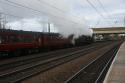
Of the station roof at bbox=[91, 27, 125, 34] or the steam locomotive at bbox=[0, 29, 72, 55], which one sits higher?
the station roof at bbox=[91, 27, 125, 34]

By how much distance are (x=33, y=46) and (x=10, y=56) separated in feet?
18.1

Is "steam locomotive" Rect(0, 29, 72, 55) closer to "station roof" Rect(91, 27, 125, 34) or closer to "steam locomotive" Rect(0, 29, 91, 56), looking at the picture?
"steam locomotive" Rect(0, 29, 91, 56)

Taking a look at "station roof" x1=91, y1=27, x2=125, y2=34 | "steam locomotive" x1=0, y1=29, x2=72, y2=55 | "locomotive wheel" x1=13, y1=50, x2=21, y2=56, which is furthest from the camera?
"station roof" x1=91, y1=27, x2=125, y2=34

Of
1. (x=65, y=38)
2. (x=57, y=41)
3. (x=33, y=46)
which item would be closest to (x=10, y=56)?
(x=33, y=46)

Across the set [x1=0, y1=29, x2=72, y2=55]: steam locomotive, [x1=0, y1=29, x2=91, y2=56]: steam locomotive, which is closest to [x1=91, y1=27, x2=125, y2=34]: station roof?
[x1=0, y1=29, x2=91, y2=56]: steam locomotive

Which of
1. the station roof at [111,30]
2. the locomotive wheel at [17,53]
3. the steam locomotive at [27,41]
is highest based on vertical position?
the station roof at [111,30]

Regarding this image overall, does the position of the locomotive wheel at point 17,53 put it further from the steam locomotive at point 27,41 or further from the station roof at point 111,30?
the station roof at point 111,30

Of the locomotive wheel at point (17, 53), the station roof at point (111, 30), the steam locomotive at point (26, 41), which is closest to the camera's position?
the steam locomotive at point (26, 41)

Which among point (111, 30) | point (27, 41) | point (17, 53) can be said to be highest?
point (111, 30)

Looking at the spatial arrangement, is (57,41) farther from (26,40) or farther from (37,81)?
(37,81)

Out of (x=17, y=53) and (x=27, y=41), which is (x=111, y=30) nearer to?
(x=27, y=41)

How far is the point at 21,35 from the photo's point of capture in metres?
31.7

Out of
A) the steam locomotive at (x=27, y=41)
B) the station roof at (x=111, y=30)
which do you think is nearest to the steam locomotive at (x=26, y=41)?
the steam locomotive at (x=27, y=41)

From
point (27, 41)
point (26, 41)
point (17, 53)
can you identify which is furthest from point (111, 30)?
point (17, 53)
